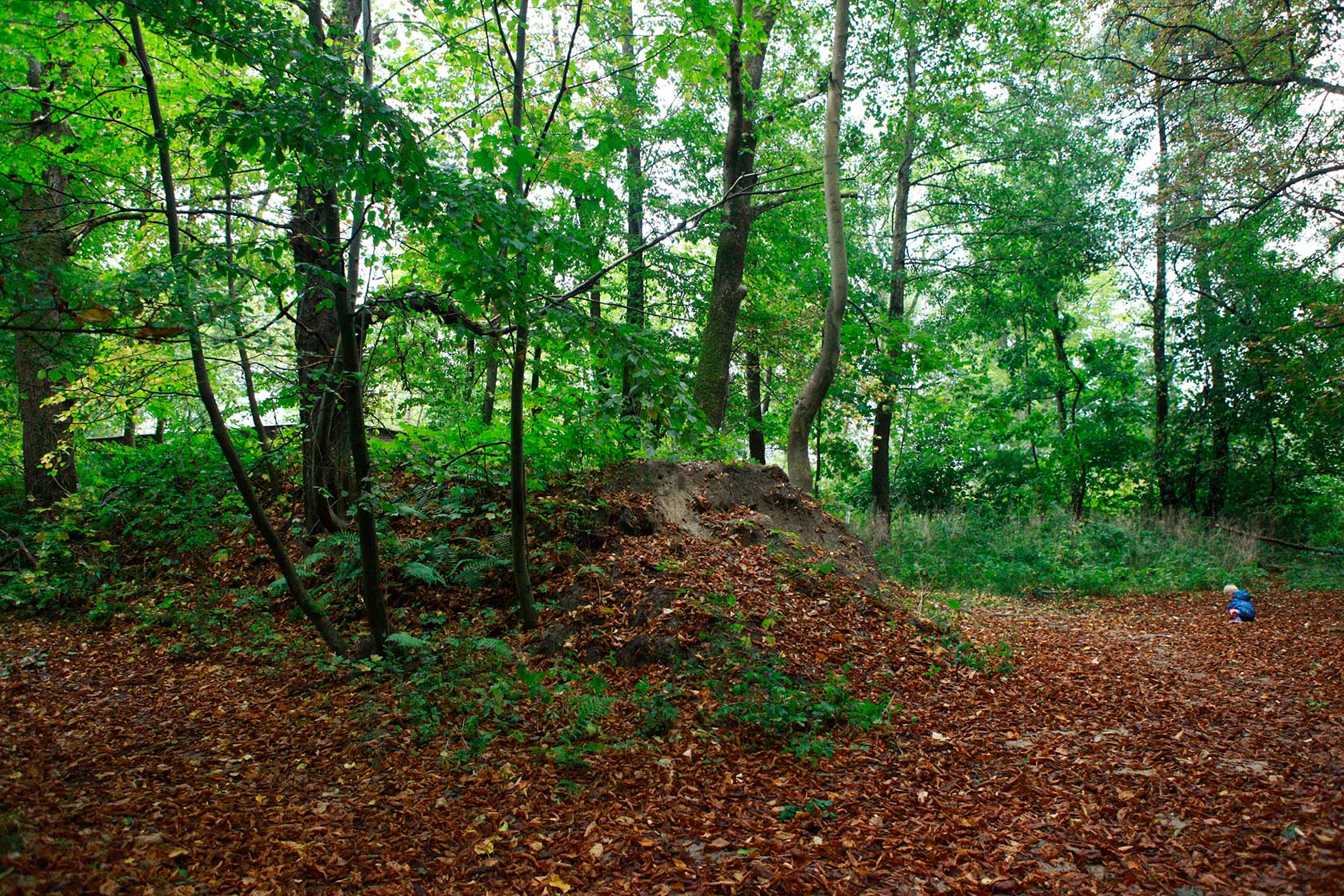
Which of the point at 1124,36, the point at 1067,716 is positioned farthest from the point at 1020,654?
the point at 1124,36

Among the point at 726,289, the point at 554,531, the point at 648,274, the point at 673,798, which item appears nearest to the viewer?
the point at 673,798

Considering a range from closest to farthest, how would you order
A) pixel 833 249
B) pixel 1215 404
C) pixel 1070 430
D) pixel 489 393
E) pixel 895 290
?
1. pixel 833 249
2. pixel 489 393
3. pixel 895 290
4. pixel 1215 404
5. pixel 1070 430

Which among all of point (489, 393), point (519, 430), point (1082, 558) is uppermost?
point (489, 393)

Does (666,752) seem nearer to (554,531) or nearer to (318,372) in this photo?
(554,531)

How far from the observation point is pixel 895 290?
44.2 ft

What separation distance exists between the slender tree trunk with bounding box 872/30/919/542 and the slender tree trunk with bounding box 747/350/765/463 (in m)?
2.19

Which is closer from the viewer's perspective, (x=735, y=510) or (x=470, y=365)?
(x=470, y=365)

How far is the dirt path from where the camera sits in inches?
109

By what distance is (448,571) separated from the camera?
5.75 m

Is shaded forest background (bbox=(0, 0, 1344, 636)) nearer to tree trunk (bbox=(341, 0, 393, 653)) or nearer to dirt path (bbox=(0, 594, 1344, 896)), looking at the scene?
tree trunk (bbox=(341, 0, 393, 653))

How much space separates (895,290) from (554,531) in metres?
9.73

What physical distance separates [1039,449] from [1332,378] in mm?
10213

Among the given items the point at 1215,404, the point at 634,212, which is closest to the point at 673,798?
the point at 634,212

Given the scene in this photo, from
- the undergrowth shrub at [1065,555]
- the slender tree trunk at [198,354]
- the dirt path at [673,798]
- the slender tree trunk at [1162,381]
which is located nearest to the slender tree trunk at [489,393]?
the slender tree trunk at [198,354]
